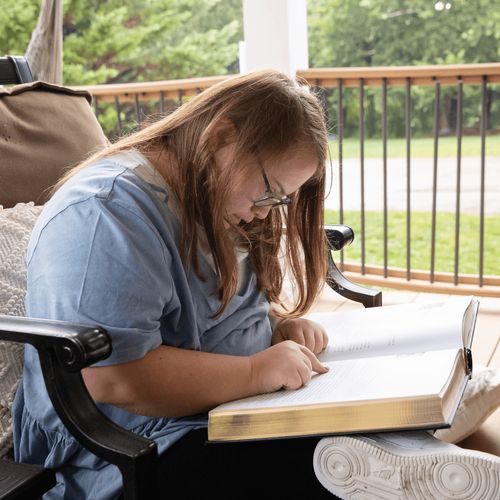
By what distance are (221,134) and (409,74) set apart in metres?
2.22

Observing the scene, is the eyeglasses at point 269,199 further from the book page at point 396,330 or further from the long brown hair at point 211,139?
the book page at point 396,330

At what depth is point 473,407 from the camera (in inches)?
53.8

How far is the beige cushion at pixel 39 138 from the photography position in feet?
4.67

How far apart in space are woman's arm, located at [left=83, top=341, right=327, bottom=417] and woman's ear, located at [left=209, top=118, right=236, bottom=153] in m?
0.28

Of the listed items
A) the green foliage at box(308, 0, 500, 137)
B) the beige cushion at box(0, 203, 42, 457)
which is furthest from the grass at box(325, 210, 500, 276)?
the beige cushion at box(0, 203, 42, 457)

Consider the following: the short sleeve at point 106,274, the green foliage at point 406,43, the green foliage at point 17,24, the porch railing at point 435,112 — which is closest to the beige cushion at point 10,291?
the short sleeve at point 106,274

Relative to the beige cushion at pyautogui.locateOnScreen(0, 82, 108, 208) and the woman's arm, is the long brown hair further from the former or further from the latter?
the beige cushion at pyautogui.locateOnScreen(0, 82, 108, 208)

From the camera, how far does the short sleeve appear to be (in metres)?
0.94

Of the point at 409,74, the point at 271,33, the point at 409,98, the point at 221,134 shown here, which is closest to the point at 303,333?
the point at 221,134

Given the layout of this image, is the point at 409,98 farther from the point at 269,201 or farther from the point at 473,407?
the point at 269,201

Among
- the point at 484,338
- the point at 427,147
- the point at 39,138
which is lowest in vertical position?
the point at 427,147

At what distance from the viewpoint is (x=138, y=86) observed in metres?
3.37

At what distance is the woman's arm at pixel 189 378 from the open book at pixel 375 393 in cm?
2

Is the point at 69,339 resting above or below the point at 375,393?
above
